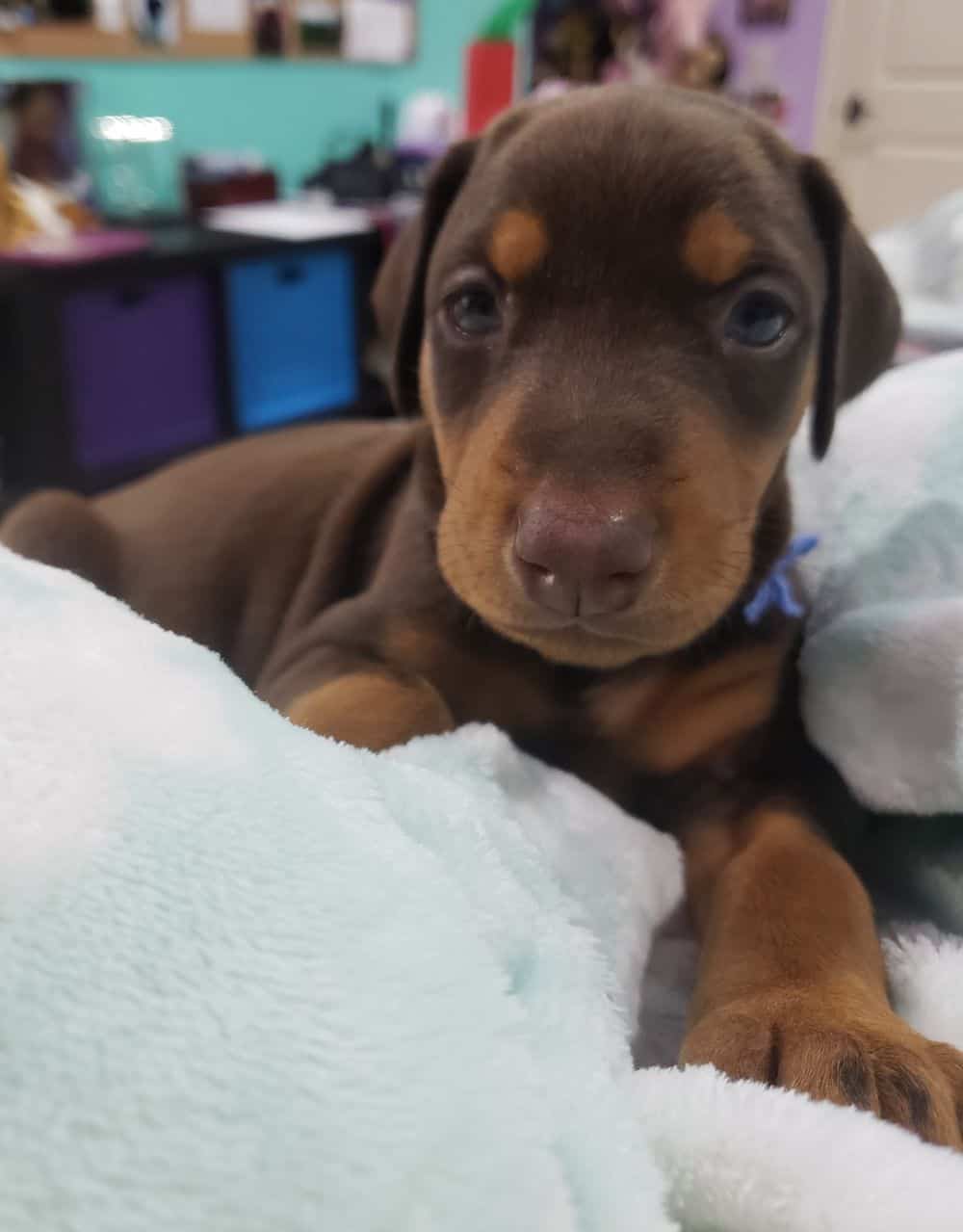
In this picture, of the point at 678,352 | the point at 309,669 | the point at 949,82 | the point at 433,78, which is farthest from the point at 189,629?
the point at 949,82

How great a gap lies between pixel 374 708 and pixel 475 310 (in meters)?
0.44

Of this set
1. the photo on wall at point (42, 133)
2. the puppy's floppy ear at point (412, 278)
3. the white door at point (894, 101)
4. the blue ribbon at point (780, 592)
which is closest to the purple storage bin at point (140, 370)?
the photo on wall at point (42, 133)

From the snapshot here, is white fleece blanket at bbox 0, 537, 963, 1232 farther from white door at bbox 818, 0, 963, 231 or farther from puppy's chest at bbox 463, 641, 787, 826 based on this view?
white door at bbox 818, 0, 963, 231

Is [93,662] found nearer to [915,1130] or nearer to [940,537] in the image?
[915,1130]

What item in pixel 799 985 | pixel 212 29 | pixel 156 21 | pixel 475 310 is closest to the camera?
pixel 799 985

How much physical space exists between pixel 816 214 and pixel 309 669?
2.57 feet

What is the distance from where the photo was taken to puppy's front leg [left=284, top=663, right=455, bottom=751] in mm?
1107

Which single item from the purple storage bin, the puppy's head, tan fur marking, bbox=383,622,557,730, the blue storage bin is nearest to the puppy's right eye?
the puppy's head

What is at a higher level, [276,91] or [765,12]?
[765,12]

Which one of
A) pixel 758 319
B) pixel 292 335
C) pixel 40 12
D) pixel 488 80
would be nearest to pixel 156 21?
pixel 40 12

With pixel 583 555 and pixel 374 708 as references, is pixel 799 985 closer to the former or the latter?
pixel 583 555

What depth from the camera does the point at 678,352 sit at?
3.60 ft

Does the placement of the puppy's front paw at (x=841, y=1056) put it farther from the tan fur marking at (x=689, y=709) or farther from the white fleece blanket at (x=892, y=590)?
the tan fur marking at (x=689, y=709)

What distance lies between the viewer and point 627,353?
1072mm
